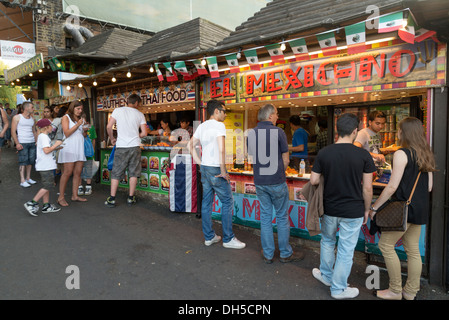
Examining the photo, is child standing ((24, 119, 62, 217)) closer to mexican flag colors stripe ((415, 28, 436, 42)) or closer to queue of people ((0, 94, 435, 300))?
queue of people ((0, 94, 435, 300))

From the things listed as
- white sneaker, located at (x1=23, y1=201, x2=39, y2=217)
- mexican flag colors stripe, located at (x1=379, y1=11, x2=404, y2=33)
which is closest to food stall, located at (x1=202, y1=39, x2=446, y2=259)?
mexican flag colors stripe, located at (x1=379, y1=11, x2=404, y2=33)

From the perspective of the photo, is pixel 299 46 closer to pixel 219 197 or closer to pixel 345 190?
pixel 345 190

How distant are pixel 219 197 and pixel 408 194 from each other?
240 cm

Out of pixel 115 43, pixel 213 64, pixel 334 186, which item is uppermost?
pixel 115 43

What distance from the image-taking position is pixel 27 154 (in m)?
7.95

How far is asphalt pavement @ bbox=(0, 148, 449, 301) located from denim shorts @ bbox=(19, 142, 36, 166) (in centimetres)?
282

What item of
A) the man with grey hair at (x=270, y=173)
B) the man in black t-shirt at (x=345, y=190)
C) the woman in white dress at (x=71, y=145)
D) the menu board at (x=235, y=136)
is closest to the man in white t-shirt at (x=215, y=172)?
the man with grey hair at (x=270, y=173)

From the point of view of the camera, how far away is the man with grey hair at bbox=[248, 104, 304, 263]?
12.3 feet

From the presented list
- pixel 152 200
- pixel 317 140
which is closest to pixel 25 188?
pixel 152 200

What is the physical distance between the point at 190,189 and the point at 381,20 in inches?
171

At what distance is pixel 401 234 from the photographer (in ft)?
9.82

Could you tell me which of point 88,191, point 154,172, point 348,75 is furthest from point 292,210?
point 88,191

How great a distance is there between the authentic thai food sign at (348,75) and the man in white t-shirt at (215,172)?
1.16m

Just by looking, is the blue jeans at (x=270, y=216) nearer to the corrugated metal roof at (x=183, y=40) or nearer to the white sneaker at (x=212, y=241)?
the white sneaker at (x=212, y=241)
